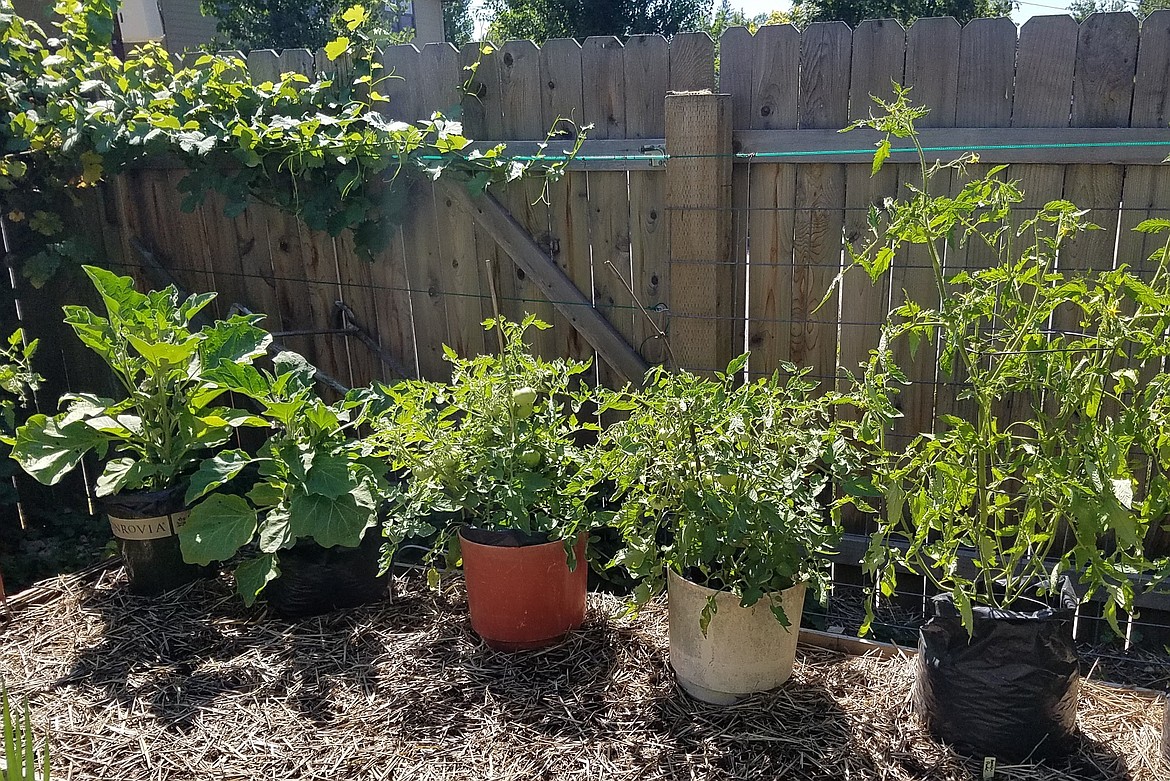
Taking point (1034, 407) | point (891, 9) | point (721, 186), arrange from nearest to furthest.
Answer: point (1034, 407), point (721, 186), point (891, 9)

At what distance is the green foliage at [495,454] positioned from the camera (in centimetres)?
244

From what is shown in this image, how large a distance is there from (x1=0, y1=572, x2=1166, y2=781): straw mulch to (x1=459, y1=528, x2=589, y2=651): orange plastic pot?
0.06 m

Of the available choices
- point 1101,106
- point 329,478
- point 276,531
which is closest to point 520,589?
point 329,478

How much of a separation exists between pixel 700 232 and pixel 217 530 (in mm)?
1776

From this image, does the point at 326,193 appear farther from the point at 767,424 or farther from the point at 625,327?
the point at 767,424

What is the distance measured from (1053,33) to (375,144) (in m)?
2.18

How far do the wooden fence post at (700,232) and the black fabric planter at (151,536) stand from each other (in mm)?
1809

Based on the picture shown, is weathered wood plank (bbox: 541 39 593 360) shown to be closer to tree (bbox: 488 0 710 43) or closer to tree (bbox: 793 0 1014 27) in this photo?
tree (bbox: 793 0 1014 27)

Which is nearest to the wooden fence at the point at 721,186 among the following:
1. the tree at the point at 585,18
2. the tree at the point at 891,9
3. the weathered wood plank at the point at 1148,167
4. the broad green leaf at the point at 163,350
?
the weathered wood plank at the point at 1148,167

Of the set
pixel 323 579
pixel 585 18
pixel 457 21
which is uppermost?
pixel 457 21

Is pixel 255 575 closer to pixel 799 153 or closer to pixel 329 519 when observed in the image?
pixel 329 519

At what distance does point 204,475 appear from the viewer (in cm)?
266

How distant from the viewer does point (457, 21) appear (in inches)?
1113

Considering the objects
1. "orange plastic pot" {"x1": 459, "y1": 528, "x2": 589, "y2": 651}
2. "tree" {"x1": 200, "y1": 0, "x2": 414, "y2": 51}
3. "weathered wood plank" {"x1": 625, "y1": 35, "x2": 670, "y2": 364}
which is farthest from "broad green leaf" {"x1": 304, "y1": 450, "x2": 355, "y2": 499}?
"tree" {"x1": 200, "y1": 0, "x2": 414, "y2": 51}
